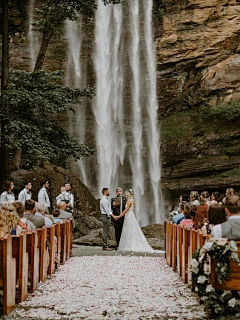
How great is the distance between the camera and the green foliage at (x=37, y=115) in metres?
18.4

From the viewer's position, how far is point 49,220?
11117mm

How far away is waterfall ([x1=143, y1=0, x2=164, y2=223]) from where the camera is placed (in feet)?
97.0

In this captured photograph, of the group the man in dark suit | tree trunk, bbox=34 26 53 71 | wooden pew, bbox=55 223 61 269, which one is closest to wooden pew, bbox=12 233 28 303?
wooden pew, bbox=55 223 61 269

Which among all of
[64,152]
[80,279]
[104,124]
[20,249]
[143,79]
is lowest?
[80,279]

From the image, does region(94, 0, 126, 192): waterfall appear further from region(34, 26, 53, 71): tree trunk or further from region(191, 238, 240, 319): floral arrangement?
region(191, 238, 240, 319): floral arrangement

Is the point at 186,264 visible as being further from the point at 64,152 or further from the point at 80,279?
the point at 64,152

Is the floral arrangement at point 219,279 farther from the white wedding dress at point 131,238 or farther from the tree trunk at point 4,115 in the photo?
the tree trunk at point 4,115

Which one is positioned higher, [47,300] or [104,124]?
[104,124]

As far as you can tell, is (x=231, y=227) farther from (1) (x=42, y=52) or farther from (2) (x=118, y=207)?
(1) (x=42, y=52)

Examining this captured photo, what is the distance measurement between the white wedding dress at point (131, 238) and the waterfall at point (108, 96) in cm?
1360

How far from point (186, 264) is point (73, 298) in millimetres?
2606

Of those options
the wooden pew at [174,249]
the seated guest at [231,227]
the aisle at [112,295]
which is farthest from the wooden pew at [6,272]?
the wooden pew at [174,249]

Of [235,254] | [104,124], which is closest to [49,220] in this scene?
[235,254]

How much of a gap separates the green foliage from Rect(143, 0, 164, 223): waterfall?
10.0 metres
